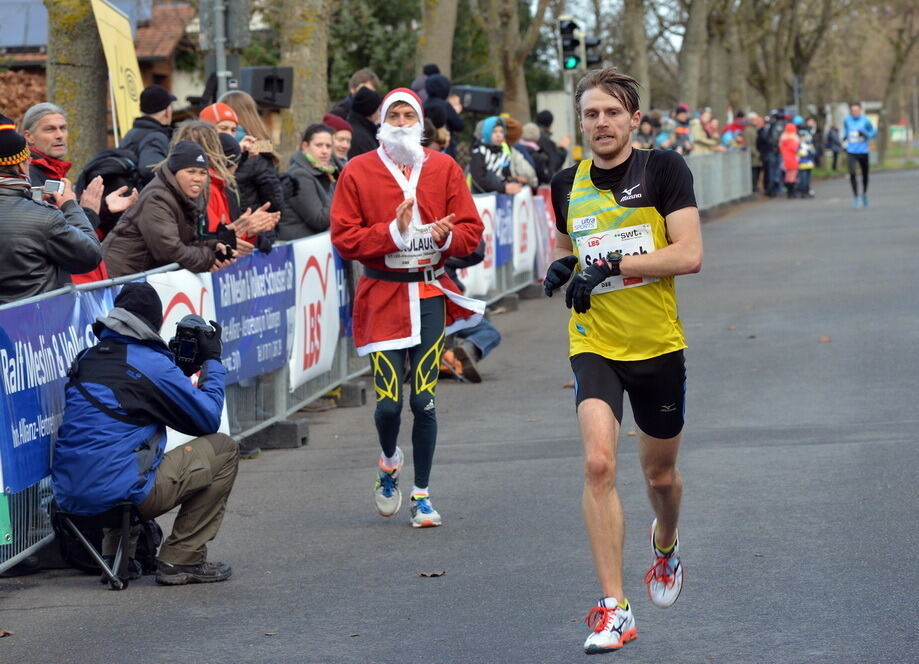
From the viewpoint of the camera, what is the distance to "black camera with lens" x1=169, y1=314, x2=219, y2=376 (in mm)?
7008

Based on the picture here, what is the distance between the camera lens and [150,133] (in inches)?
419

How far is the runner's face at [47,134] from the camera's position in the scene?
8.66 meters

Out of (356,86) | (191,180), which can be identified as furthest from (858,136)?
(191,180)

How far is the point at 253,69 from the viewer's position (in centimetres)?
1572

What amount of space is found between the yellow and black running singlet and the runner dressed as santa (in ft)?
6.70

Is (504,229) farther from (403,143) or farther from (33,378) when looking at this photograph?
(33,378)

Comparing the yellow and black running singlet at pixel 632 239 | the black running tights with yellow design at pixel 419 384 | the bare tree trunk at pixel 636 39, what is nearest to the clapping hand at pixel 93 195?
the black running tights with yellow design at pixel 419 384

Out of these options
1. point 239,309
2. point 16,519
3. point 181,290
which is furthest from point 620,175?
point 239,309

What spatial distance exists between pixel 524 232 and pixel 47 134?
36.7 ft

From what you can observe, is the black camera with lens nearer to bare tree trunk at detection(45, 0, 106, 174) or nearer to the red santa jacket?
the red santa jacket

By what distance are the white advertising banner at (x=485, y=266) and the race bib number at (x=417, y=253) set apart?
25.1ft

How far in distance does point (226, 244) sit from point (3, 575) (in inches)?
101

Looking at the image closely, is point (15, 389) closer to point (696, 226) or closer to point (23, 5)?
point (696, 226)

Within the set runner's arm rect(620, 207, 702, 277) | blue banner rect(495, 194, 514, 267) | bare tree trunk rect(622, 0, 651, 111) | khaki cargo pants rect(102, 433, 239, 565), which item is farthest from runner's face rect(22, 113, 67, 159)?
bare tree trunk rect(622, 0, 651, 111)
